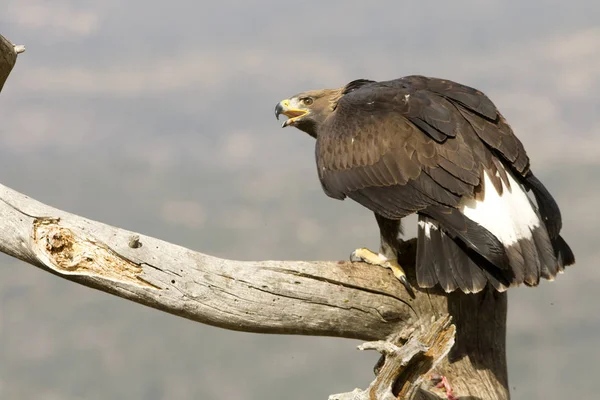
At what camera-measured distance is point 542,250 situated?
15.7 feet

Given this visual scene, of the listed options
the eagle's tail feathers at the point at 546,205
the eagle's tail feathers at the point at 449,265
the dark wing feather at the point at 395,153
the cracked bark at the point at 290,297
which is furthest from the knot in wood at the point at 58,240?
the eagle's tail feathers at the point at 546,205

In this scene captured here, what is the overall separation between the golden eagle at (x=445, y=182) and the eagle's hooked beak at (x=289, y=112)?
93cm

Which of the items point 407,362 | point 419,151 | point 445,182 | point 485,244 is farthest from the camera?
point 419,151

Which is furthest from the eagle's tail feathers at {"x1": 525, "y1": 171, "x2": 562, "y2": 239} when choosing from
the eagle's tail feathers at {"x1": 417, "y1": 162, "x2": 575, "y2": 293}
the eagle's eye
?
the eagle's eye

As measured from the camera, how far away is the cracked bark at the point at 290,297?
4.45 metres

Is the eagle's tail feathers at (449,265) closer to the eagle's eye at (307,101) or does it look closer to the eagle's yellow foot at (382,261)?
the eagle's yellow foot at (382,261)

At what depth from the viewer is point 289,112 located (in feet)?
21.3

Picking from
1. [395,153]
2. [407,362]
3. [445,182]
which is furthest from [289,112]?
[407,362]

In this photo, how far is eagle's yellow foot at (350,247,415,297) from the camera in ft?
16.3

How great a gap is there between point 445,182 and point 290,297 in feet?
3.62

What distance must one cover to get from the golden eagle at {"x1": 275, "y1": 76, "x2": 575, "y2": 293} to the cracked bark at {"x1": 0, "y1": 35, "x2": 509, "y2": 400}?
27 cm

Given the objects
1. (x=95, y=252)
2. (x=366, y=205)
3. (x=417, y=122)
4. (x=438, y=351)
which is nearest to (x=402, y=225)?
(x=366, y=205)

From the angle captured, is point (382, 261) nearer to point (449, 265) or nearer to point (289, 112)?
point (449, 265)

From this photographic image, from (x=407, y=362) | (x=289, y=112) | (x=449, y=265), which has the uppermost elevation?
(x=289, y=112)
